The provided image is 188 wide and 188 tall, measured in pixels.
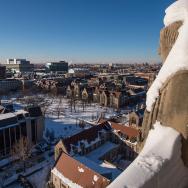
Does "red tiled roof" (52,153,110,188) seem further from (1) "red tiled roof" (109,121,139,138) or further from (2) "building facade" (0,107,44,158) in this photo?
(2) "building facade" (0,107,44,158)

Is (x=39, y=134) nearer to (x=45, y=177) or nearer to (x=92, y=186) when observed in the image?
(x=45, y=177)

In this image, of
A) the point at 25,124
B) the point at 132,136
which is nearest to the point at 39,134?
the point at 25,124

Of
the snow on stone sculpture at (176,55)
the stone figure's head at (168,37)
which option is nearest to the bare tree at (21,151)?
the stone figure's head at (168,37)

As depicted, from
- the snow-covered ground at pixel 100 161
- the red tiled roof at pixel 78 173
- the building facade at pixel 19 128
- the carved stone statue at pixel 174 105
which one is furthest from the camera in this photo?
the building facade at pixel 19 128

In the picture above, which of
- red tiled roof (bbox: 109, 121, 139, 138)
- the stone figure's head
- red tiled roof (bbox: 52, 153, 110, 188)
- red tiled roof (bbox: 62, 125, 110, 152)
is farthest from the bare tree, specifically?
the stone figure's head

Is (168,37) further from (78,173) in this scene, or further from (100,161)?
(100,161)

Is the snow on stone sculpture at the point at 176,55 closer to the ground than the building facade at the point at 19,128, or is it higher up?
higher up

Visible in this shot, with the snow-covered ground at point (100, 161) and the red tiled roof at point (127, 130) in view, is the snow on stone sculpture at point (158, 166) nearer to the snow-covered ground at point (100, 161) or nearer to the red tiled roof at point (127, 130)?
the snow-covered ground at point (100, 161)
